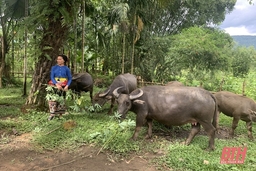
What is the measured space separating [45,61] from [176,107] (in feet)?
13.7

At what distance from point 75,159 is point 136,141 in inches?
58.3

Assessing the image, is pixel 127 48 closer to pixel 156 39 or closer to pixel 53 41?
pixel 156 39

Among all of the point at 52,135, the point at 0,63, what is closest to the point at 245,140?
the point at 52,135

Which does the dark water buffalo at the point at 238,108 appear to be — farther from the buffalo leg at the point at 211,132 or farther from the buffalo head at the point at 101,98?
the buffalo head at the point at 101,98

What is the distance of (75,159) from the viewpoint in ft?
14.3

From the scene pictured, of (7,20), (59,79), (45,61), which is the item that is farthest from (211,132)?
(7,20)

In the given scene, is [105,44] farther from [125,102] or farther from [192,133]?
[192,133]

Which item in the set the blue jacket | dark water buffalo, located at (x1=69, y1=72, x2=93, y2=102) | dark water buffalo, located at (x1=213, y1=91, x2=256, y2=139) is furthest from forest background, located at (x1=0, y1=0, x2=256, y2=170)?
the blue jacket

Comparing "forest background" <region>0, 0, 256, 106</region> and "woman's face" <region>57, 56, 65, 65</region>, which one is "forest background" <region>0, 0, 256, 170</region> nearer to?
"forest background" <region>0, 0, 256, 106</region>

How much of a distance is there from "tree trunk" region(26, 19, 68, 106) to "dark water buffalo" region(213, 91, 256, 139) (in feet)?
16.6

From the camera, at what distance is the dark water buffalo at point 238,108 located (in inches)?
234

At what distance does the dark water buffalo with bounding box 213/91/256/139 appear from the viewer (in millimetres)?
5934

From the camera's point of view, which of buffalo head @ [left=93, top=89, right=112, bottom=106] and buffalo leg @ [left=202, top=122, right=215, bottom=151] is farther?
buffalo head @ [left=93, top=89, right=112, bottom=106]

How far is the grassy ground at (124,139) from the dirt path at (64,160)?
0.69 ft
